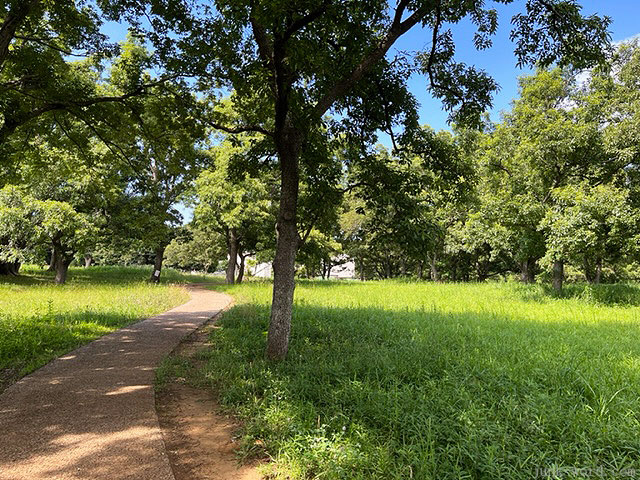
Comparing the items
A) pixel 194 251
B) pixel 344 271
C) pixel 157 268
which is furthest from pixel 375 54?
pixel 344 271

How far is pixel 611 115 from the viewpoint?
1306 cm

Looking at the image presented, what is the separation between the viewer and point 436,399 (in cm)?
371

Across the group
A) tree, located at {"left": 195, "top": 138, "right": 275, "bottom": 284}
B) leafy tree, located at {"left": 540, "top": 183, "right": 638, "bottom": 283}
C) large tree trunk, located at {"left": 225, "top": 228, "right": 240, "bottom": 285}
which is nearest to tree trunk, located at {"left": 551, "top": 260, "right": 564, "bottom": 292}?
leafy tree, located at {"left": 540, "top": 183, "right": 638, "bottom": 283}

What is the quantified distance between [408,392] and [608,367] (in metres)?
3.28

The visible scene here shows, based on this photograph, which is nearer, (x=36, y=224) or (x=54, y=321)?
(x=54, y=321)

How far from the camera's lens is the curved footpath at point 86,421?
9.11ft

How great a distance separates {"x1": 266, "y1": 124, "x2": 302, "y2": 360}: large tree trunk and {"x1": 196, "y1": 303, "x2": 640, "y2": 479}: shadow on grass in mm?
396

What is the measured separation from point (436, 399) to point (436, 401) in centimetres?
4

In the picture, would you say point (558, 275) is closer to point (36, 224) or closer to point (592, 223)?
point (592, 223)

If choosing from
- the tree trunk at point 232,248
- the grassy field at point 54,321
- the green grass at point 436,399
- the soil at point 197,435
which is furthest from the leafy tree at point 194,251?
the soil at point 197,435

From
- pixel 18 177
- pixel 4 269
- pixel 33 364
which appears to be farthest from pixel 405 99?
pixel 4 269

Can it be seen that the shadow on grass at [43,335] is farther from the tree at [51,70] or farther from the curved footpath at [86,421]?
the tree at [51,70]

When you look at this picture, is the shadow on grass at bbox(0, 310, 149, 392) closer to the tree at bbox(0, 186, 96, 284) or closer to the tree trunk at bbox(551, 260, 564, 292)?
the tree at bbox(0, 186, 96, 284)

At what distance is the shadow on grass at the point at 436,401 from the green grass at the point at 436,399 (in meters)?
0.02
